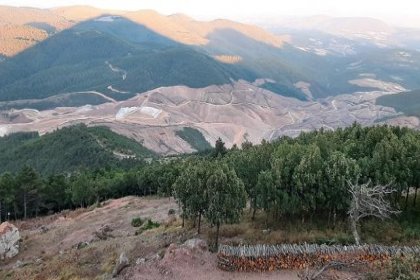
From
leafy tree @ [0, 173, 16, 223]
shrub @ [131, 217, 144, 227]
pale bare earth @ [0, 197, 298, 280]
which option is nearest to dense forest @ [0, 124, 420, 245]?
pale bare earth @ [0, 197, 298, 280]

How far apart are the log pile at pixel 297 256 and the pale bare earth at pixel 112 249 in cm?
65

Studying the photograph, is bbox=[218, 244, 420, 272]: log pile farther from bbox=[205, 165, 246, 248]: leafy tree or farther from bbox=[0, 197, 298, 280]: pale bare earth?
bbox=[205, 165, 246, 248]: leafy tree

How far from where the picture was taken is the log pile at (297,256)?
32438mm

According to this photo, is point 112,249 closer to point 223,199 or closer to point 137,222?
point 223,199

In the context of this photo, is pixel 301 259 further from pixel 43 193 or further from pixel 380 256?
pixel 43 193

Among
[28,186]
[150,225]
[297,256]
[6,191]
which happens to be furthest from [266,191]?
[6,191]

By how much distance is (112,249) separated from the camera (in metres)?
43.0

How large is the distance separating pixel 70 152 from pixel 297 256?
124 metres

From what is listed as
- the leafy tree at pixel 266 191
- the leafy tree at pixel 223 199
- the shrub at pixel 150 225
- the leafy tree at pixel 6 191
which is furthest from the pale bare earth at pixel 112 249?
the leafy tree at pixel 266 191

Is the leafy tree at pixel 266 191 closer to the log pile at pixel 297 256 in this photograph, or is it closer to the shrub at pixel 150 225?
the log pile at pixel 297 256

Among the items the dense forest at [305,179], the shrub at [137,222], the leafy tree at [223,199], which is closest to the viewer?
the leafy tree at [223,199]

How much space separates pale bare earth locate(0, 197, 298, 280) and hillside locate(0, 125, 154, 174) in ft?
210

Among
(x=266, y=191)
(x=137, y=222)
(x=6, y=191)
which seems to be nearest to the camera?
(x=266, y=191)

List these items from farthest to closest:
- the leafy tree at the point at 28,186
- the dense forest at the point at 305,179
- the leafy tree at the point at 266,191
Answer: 1. the leafy tree at the point at 28,186
2. the leafy tree at the point at 266,191
3. the dense forest at the point at 305,179
